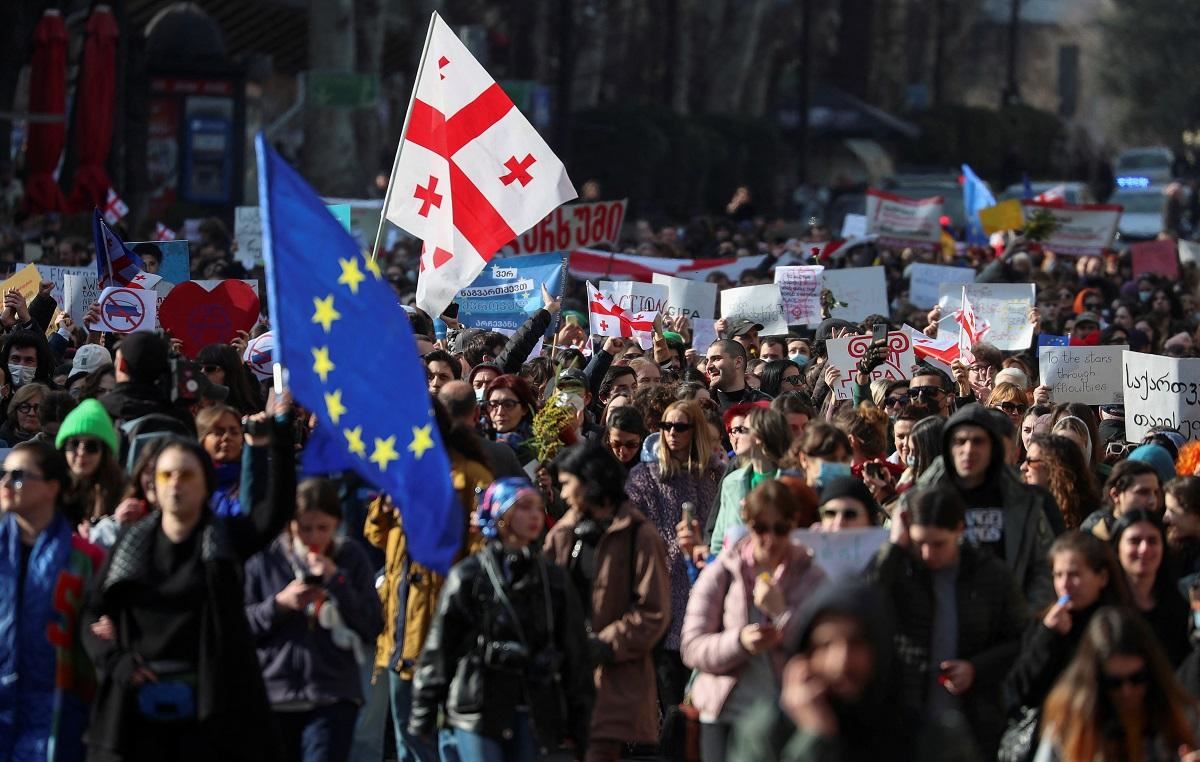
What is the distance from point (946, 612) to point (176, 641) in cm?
197

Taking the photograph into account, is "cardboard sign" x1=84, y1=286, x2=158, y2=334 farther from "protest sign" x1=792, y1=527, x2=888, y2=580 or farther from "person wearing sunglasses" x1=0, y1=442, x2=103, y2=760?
"protest sign" x1=792, y1=527, x2=888, y2=580

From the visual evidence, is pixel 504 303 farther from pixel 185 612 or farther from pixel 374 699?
pixel 185 612

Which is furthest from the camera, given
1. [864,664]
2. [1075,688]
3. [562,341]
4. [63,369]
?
[562,341]

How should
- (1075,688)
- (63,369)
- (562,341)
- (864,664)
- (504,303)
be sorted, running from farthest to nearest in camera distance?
(504,303)
(562,341)
(63,369)
(1075,688)
(864,664)

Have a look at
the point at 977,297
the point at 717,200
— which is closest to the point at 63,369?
the point at 977,297

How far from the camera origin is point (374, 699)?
7547mm

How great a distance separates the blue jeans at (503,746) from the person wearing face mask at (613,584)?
0.43m

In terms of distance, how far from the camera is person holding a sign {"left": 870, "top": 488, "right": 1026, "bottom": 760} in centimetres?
625

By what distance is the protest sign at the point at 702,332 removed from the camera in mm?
14250

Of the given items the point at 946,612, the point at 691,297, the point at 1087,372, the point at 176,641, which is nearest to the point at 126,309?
the point at 691,297

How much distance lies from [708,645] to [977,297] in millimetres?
8537

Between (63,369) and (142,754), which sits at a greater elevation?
(63,369)

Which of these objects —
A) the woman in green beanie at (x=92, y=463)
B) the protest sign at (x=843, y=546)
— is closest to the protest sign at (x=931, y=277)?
the woman in green beanie at (x=92, y=463)

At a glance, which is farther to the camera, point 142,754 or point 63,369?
point 63,369
